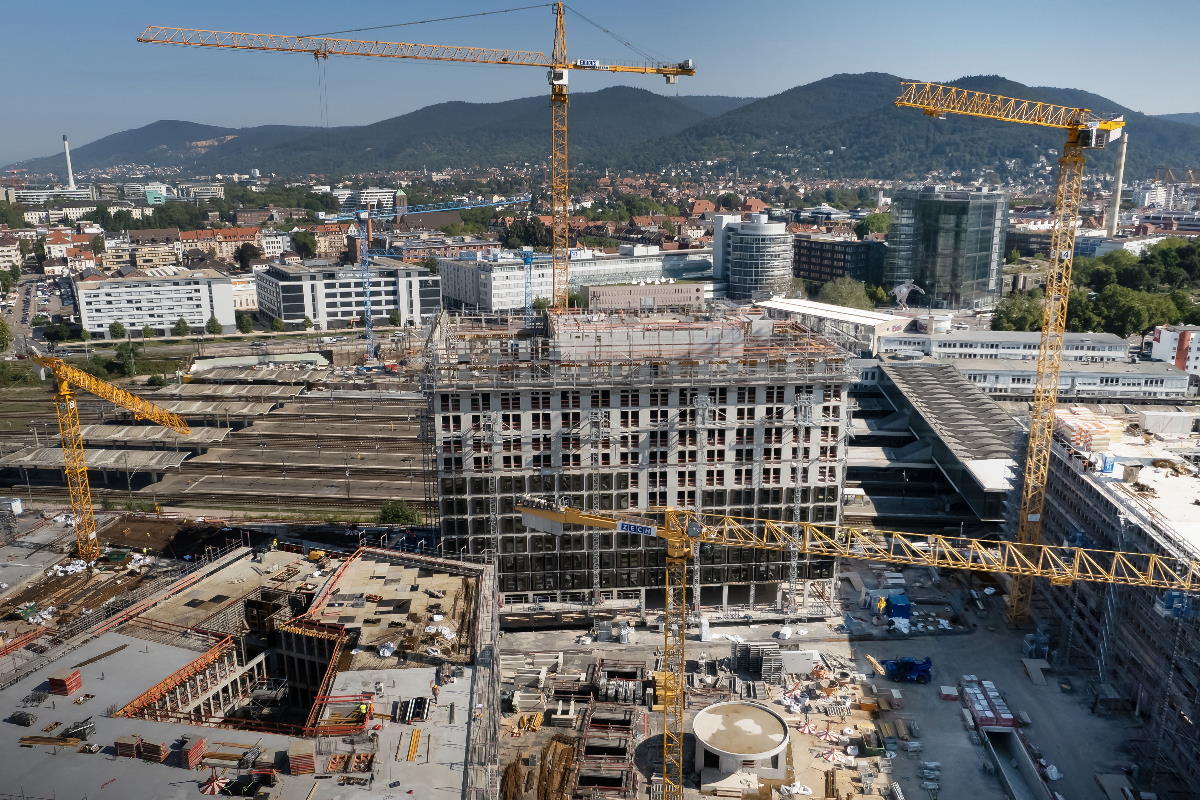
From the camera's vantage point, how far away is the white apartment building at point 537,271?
11462cm

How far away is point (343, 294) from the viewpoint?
114938 mm

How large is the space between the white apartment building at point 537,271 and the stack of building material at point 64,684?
3426 inches

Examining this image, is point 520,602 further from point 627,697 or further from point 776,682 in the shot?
point 776,682

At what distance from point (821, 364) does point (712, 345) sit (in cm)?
495

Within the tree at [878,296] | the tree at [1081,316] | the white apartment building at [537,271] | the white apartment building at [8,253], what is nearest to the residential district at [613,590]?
the tree at [1081,316]

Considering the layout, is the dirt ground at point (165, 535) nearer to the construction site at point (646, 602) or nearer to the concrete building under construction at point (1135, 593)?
the construction site at point (646, 602)

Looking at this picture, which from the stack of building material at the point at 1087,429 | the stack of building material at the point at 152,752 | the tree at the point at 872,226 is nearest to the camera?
the stack of building material at the point at 152,752

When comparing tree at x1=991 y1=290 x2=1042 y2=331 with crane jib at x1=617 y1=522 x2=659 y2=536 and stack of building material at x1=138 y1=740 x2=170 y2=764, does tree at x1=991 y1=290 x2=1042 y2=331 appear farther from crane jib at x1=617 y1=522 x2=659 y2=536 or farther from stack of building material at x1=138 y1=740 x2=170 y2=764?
stack of building material at x1=138 y1=740 x2=170 y2=764

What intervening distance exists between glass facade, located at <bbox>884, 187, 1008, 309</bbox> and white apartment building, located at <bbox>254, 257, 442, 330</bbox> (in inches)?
2438

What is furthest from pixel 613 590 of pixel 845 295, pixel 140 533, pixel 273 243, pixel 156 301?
pixel 273 243

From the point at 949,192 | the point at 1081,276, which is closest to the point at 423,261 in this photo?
the point at 949,192

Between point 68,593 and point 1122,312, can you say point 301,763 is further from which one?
point 1122,312

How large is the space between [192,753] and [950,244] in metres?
111

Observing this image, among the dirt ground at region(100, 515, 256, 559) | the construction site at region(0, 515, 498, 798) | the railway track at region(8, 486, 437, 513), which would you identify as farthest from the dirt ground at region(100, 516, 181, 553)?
the construction site at region(0, 515, 498, 798)
